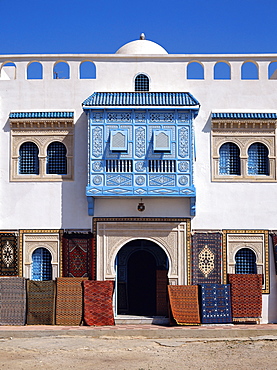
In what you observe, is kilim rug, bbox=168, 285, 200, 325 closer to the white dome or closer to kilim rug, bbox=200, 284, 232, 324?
kilim rug, bbox=200, 284, 232, 324

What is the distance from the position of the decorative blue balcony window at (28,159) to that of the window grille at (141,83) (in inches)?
126

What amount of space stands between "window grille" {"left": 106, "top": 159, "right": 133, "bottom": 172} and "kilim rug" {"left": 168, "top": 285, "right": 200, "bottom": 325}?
128 inches

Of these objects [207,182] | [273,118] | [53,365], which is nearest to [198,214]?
[207,182]

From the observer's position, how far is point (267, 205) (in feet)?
58.6

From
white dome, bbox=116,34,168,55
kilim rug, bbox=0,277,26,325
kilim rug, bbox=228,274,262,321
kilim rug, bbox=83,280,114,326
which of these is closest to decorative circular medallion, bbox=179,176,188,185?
kilim rug, bbox=228,274,262,321

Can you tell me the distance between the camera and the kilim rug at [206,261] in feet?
57.8

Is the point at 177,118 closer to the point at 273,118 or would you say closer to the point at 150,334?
the point at 273,118

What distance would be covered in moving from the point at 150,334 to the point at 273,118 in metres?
6.45

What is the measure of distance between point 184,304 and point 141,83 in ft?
19.6

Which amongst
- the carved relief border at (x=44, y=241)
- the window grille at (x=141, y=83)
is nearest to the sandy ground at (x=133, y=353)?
the carved relief border at (x=44, y=241)

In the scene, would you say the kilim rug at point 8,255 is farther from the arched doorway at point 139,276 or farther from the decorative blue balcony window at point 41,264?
the arched doorway at point 139,276

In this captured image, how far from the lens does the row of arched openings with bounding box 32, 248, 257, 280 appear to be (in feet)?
58.6

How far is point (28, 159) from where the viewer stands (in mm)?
18078

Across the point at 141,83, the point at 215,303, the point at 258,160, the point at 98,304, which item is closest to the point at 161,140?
the point at 141,83
